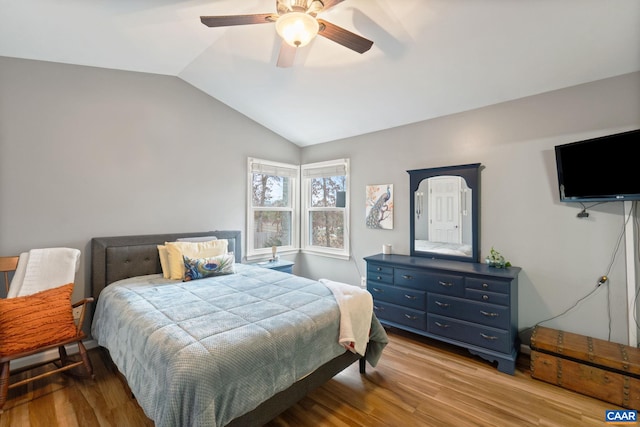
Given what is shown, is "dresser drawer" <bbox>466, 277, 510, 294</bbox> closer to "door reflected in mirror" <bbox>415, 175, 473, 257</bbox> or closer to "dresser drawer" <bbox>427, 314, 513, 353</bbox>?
"dresser drawer" <bbox>427, 314, 513, 353</bbox>

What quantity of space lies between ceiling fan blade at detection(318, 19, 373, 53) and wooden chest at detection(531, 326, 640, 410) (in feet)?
8.89

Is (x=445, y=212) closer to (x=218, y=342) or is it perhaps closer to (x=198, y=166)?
(x=218, y=342)

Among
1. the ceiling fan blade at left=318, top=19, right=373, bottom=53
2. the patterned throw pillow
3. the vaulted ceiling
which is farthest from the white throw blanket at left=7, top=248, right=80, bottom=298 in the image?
the ceiling fan blade at left=318, top=19, right=373, bottom=53

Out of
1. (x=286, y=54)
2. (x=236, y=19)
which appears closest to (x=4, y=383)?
(x=236, y=19)

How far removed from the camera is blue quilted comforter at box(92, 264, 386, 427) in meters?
1.32

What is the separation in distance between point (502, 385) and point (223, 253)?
2.91 meters

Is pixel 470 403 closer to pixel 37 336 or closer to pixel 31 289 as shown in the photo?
pixel 37 336

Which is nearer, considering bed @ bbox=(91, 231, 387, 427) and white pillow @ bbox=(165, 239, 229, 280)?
bed @ bbox=(91, 231, 387, 427)

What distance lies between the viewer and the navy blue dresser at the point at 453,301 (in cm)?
246

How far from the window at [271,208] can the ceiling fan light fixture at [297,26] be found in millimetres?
2495

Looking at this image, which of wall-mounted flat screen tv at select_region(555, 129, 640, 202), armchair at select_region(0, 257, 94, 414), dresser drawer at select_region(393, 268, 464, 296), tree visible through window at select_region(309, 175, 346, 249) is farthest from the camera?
tree visible through window at select_region(309, 175, 346, 249)

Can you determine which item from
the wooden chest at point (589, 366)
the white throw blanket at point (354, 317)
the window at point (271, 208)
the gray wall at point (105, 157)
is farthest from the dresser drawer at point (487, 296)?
the gray wall at point (105, 157)

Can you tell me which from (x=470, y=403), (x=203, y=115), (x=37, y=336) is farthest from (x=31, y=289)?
(x=470, y=403)

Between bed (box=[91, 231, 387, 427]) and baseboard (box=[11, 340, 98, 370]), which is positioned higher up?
bed (box=[91, 231, 387, 427])
